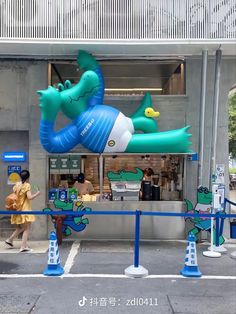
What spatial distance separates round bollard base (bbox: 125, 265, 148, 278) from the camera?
25.2 feet

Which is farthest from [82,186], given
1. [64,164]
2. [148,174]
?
[148,174]

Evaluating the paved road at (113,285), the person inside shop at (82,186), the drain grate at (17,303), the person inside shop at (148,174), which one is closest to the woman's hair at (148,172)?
the person inside shop at (148,174)

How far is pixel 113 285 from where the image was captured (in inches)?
283

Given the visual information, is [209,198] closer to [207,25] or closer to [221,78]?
[221,78]

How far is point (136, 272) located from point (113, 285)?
26.2 inches

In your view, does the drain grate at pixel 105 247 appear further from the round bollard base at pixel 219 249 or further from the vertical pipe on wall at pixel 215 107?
the vertical pipe on wall at pixel 215 107

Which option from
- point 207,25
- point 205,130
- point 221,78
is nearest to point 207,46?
point 207,25

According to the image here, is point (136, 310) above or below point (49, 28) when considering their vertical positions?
below

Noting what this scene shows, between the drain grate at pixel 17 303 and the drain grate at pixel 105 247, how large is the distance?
318 centimetres

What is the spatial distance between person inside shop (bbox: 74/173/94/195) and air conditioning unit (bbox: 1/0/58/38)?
348 centimetres

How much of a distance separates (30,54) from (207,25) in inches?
167

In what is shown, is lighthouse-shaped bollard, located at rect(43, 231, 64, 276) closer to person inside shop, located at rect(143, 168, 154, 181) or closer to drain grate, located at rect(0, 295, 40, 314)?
drain grate, located at rect(0, 295, 40, 314)

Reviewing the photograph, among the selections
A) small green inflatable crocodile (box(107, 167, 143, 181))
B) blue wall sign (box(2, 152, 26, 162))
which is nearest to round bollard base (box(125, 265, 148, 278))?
small green inflatable crocodile (box(107, 167, 143, 181))

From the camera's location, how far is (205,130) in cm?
1096
